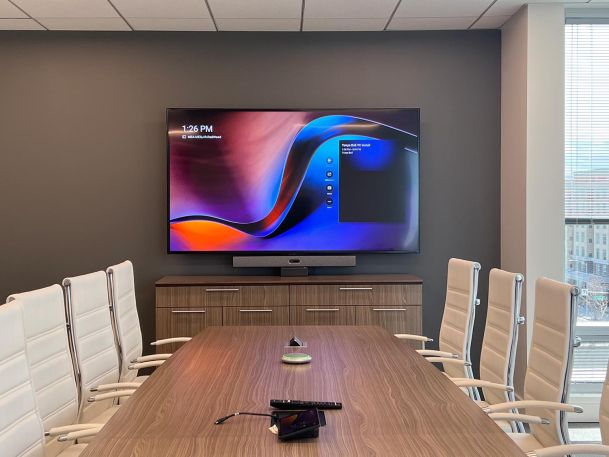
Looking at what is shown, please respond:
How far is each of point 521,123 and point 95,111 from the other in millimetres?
3789

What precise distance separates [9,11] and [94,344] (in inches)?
128

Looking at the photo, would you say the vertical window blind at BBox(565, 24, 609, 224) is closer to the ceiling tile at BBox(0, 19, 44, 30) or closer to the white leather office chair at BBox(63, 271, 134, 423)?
the white leather office chair at BBox(63, 271, 134, 423)

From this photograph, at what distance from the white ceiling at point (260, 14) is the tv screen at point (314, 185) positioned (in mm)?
775

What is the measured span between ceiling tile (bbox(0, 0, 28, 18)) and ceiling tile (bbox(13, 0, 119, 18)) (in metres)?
0.06

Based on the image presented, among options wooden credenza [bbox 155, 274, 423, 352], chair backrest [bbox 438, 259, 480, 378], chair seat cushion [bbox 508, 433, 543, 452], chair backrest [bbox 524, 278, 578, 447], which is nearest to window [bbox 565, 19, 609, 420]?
wooden credenza [bbox 155, 274, 423, 352]

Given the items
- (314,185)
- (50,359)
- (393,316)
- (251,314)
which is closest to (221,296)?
(251,314)

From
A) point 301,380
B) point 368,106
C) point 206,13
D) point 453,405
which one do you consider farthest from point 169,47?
point 453,405

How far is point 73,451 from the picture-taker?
9.25 ft

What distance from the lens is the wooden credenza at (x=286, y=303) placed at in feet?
17.5

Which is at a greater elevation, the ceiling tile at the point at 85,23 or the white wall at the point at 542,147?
the ceiling tile at the point at 85,23

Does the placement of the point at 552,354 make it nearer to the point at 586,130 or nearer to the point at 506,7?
the point at 586,130

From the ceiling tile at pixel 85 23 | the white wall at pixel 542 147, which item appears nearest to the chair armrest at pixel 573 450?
the white wall at pixel 542 147

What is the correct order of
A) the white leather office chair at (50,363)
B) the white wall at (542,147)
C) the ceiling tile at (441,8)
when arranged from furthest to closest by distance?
the white wall at (542,147)
the ceiling tile at (441,8)
the white leather office chair at (50,363)

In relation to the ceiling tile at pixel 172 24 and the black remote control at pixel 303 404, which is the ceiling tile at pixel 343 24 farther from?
the black remote control at pixel 303 404
